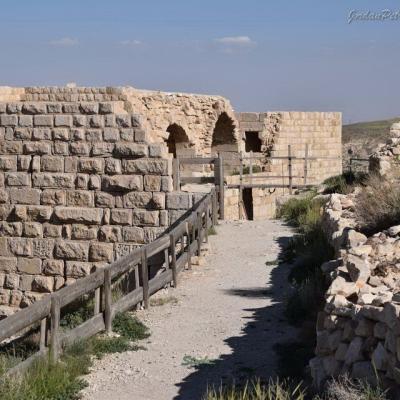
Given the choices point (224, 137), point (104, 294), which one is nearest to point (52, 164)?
point (104, 294)

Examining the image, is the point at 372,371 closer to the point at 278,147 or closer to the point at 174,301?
the point at 174,301

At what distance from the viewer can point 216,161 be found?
49.6 feet

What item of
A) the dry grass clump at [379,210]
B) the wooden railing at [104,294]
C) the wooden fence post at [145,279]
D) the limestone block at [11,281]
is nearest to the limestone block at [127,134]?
the wooden railing at [104,294]

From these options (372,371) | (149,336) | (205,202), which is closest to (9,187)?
(205,202)

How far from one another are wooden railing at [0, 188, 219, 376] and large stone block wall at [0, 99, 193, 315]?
0.64 metres

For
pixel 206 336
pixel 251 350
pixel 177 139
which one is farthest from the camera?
pixel 177 139

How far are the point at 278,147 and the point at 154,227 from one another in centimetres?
1413

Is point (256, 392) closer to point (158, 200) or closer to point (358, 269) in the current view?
point (358, 269)

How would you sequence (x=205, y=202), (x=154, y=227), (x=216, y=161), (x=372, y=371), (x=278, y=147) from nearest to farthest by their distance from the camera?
(x=372, y=371), (x=154, y=227), (x=205, y=202), (x=216, y=161), (x=278, y=147)

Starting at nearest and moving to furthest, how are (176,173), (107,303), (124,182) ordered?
(107,303)
(124,182)
(176,173)

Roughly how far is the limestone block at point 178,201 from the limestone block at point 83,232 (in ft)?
4.23

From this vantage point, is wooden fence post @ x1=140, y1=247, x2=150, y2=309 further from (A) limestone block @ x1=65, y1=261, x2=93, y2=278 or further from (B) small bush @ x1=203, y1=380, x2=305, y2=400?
(B) small bush @ x1=203, y1=380, x2=305, y2=400

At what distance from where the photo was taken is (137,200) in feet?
35.7

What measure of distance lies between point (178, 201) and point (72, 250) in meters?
1.91
